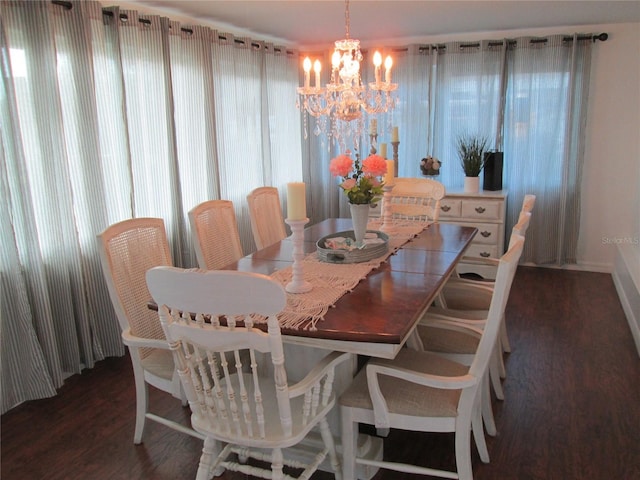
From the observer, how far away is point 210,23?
4.27 m

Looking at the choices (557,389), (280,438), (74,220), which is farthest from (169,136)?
(557,389)

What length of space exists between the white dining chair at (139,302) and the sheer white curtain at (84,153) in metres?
0.83

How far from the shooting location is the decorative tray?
8.38ft

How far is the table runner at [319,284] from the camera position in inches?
71.7

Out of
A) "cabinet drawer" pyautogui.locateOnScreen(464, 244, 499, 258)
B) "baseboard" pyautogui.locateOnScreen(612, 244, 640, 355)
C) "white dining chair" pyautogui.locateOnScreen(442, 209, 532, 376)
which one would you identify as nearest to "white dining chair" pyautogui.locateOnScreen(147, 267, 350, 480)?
"white dining chair" pyautogui.locateOnScreen(442, 209, 532, 376)

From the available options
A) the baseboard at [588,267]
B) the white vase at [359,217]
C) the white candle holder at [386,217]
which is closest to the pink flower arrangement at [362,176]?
the white vase at [359,217]

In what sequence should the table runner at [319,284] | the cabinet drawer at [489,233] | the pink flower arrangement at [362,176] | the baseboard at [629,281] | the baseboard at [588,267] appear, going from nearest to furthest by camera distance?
the table runner at [319,284] → the pink flower arrangement at [362,176] → the baseboard at [629,281] → the cabinet drawer at [489,233] → the baseboard at [588,267]

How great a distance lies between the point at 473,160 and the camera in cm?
479

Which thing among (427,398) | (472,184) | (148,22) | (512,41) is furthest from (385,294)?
(512,41)

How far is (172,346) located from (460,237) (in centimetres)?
198

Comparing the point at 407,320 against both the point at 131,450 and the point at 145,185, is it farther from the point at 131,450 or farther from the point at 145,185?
the point at 145,185

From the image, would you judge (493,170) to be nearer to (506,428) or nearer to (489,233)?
(489,233)

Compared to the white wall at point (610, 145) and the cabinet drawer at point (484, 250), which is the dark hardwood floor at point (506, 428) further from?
the white wall at point (610, 145)

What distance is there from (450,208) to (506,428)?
266 cm
